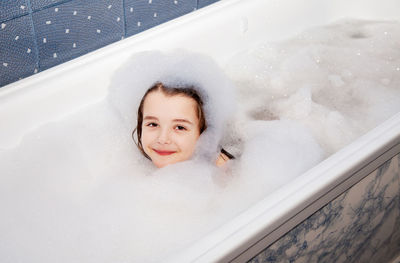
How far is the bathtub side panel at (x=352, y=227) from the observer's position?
1026 mm

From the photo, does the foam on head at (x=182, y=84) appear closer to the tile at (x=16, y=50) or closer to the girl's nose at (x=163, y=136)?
the girl's nose at (x=163, y=136)

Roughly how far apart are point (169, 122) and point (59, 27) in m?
0.46

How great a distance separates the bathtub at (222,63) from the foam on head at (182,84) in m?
0.06

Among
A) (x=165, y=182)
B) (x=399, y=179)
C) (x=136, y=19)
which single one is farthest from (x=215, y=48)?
(x=399, y=179)

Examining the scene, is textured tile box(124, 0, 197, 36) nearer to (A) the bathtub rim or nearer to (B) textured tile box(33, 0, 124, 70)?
(B) textured tile box(33, 0, 124, 70)

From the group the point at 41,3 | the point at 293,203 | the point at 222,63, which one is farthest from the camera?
the point at 222,63

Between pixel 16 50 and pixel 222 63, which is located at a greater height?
pixel 16 50

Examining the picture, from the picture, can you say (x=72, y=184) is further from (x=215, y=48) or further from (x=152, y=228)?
(x=215, y=48)

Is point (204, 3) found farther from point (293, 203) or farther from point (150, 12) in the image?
point (293, 203)

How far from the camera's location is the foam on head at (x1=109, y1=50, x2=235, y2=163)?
4.45ft

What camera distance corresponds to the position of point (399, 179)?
126 cm

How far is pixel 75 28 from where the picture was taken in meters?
1.44

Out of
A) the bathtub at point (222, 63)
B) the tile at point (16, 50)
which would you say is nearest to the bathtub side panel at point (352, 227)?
the bathtub at point (222, 63)

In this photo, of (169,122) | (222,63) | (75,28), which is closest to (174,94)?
(169,122)
